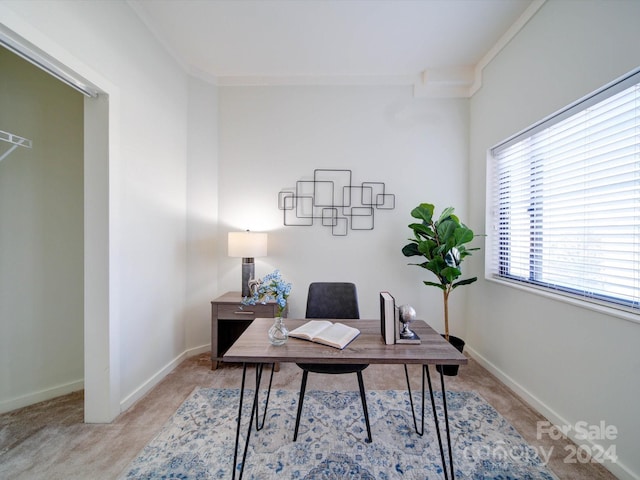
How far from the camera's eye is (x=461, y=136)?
2.88 meters

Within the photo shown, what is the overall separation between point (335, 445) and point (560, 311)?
1796 mm

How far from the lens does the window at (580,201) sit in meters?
1.42

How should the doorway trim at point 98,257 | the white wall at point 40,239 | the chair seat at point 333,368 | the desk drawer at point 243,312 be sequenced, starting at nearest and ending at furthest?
the chair seat at point 333,368 < the doorway trim at point 98,257 < the white wall at point 40,239 < the desk drawer at point 243,312

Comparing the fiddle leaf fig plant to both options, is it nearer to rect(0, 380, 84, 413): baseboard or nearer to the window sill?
the window sill

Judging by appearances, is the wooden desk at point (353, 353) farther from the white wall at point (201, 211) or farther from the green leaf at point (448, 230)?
the white wall at point (201, 211)

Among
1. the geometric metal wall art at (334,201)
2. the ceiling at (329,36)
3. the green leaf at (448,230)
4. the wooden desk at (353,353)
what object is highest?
the ceiling at (329,36)

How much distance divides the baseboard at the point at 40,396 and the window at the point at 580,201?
12.7 feet

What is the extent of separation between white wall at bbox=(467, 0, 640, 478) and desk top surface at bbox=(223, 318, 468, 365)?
39.9 inches

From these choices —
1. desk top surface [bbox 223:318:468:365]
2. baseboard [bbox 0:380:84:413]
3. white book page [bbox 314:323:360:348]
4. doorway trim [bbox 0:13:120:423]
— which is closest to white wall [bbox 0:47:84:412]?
baseboard [bbox 0:380:84:413]

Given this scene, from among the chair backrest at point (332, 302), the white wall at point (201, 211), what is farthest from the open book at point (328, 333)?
the white wall at point (201, 211)

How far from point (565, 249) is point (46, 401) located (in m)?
4.06

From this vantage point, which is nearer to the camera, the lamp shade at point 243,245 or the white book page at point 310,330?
the white book page at point 310,330

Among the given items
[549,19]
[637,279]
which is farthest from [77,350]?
[549,19]

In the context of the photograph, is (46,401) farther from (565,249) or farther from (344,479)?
(565,249)
